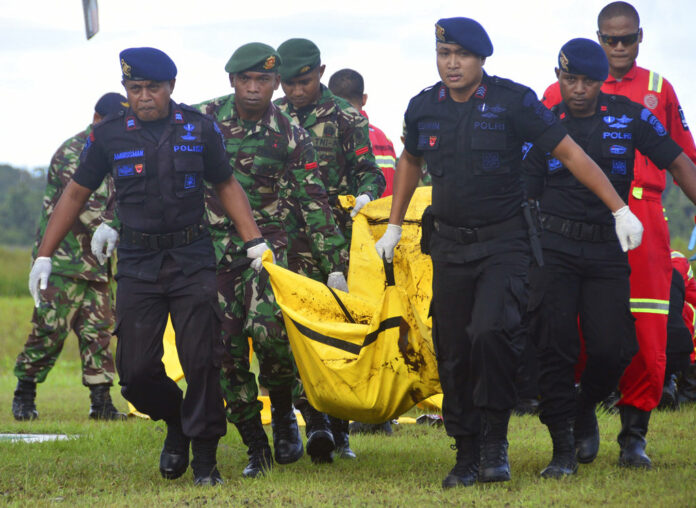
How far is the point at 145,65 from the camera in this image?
543 centimetres

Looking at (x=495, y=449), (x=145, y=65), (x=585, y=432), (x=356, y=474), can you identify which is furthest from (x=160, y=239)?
(x=585, y=432)

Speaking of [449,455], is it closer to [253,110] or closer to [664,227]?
[664,227]

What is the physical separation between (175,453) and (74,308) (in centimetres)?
384

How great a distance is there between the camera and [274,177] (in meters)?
6.34

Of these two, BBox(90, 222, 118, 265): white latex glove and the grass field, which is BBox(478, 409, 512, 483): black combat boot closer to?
the grass field

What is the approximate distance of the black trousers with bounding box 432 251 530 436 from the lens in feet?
17.0

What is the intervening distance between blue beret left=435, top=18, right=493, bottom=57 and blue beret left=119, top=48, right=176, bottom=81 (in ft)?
4.90

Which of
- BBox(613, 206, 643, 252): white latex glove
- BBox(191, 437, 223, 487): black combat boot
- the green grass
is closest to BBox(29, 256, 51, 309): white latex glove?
BBox(191, 437, 223, 487): black combat boot

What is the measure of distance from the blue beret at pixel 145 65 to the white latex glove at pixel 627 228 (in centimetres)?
253

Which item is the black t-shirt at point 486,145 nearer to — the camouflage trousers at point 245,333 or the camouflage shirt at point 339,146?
the camouflage trousers at point 245,333

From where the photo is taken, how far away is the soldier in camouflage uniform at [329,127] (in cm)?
738

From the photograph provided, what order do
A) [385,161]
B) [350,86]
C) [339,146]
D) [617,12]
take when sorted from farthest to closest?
1. [385,161]
2. [350,86]
3. [339,146]
4. [617,12]

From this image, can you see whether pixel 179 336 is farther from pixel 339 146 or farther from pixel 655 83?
pixel 655 83

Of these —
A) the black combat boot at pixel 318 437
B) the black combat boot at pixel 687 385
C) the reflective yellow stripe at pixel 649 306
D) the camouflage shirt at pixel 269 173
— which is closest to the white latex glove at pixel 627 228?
the reflective yellow stripe at pixel 649 306
